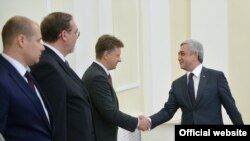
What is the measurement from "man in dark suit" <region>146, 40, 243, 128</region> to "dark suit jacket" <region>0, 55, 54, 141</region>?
1.63m

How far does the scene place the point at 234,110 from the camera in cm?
333

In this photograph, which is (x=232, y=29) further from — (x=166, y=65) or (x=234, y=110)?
(x=234, y=110)

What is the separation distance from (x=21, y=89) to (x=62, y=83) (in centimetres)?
36

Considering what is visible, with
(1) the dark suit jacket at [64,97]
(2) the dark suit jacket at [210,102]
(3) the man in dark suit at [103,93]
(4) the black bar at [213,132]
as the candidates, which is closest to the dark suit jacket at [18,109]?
(1) the dark suit jacket at [64,97]

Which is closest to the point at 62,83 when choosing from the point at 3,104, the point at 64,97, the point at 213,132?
the point at 64,97

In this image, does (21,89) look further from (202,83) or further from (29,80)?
(202,83)

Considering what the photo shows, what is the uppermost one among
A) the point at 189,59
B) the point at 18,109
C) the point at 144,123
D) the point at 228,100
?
the point at 18,109

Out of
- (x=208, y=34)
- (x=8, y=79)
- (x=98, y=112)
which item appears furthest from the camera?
(x=208, y=34)

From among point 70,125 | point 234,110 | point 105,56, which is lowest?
point 234,110

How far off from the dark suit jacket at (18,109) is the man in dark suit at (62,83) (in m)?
0.22

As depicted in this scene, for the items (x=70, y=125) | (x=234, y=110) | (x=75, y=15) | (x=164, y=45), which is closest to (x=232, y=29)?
(x=164, y=45)

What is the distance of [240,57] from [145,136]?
1.47 metres

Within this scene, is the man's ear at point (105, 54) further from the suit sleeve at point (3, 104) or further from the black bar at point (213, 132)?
the suit sleeve at point (3, 104)

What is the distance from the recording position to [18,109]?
189 centimetres
